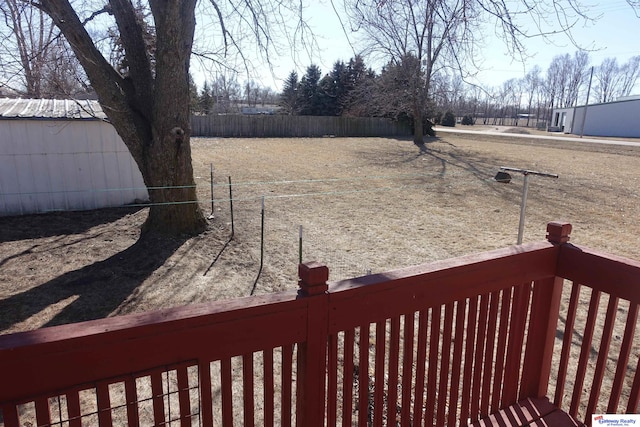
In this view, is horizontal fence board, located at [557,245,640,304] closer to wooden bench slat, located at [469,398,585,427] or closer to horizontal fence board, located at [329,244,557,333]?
horizontal fence board, located at [329,244,557,333]

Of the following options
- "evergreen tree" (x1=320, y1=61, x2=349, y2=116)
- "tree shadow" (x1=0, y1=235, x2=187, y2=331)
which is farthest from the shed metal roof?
"evergreen tree" (x1=320, y1=61, x2=349, y2=116)

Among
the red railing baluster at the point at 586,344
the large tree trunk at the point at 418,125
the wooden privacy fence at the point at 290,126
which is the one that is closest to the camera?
the red railing baluster at the point at 586,344

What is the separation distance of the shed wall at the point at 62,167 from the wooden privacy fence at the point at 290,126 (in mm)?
22414

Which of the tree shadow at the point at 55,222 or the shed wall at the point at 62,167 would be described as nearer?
the tree shadow at the point at 55,222

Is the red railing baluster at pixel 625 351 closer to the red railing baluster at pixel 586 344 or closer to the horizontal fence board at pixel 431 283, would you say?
the red railing baluster at pixel 586 344

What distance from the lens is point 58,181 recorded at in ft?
29.3

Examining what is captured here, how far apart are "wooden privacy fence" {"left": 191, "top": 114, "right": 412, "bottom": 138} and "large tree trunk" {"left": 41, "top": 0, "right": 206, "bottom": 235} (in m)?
25.1

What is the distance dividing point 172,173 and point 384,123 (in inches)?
1176

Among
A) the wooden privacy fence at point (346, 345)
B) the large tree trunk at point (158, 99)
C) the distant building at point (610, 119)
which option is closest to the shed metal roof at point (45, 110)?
the large tree trunk at point (158, 99)

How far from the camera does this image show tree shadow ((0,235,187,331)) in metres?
4.54

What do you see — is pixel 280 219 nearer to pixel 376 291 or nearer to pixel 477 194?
pixel 477 194

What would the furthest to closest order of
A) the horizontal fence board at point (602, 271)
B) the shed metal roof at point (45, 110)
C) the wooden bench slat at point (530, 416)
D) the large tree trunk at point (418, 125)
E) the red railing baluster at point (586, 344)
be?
1. the large tree trunk at point (418, 125)
2. the shed metal roof at point (45, 110)
3. the wooden bench slat at point (530, 416)
4. the red railing baluster at point (586, 344)
5. the horizontal fence board at point (602, 271)

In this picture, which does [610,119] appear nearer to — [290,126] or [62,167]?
[290,126]

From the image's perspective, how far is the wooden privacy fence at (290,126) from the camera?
1251 inches
